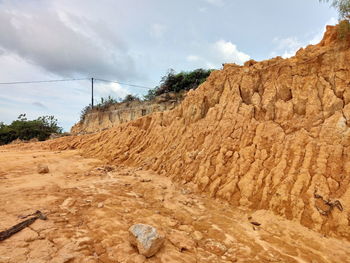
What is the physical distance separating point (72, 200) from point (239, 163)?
3.31m

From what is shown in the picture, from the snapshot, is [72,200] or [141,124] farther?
[141,124]

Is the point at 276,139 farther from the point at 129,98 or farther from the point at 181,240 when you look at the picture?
the point at 129,98

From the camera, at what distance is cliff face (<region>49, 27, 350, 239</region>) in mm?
3555

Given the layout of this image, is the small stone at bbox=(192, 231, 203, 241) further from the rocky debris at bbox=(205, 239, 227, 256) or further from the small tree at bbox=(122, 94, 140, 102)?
the small tree at bbox=(122, 94, 140, 102)

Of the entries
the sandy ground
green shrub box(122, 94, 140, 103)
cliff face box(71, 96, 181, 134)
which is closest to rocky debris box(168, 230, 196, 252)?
the sandy ground

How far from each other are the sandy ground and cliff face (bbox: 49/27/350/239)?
0.39m

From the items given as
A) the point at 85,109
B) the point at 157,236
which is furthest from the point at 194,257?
the point at 85,109

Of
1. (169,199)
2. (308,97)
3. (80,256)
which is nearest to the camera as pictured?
(80,256)

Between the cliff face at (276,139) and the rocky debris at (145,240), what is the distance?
2165 millimetres

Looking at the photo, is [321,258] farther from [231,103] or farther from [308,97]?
[231,103]

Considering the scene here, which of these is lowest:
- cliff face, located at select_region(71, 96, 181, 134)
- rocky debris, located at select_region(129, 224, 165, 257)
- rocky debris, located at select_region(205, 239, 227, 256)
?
rocky debris, located at select_region(205, 239, 227, 256)

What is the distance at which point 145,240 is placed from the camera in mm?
2377

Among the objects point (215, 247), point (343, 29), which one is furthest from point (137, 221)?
point (343, 29)

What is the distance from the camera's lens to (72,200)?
3.61 metres
